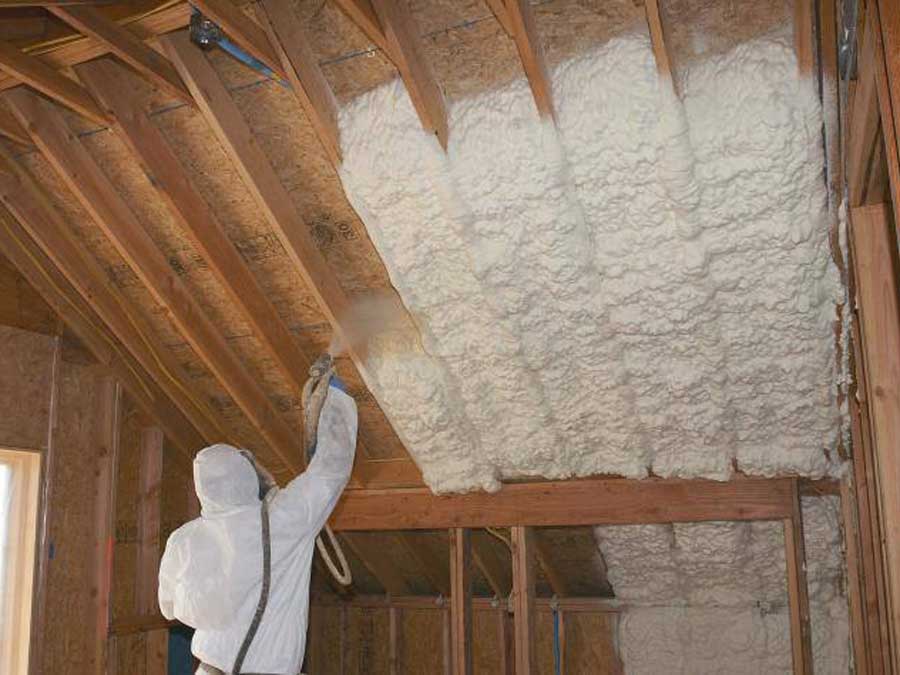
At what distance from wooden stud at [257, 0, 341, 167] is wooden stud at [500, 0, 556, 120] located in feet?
2.32

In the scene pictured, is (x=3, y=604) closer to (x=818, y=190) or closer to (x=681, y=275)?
(x=681, y=275)

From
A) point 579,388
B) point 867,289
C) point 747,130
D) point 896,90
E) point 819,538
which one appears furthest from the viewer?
point 819,538

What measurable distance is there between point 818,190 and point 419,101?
1.25m

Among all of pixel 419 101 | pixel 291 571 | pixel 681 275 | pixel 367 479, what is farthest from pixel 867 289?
pixel 367 479

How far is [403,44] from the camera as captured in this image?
3.00 meters

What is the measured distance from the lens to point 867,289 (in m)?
2.51

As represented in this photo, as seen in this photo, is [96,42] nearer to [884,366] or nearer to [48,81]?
[48,81]

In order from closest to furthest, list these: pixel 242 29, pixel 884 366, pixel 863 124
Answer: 1. pixel 863 124
2. pixel 884 366
3. pixel 242 29

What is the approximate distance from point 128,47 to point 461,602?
263 cm

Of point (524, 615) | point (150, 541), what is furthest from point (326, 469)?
point (150, 541)

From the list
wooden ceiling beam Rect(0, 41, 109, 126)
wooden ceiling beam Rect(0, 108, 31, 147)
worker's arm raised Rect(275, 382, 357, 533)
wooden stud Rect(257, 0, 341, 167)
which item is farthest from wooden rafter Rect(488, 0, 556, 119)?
wooden ceiling beam Rect(0, 108, 31, 147)

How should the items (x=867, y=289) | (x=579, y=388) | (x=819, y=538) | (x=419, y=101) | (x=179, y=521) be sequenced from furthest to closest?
(x=179, y=521) < (x=819, y=538) < (x=579, y=388) < (x=419, y=101) < (x=867, y=289)

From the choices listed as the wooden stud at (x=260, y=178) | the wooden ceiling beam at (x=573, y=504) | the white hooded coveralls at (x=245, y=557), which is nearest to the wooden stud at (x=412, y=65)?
the wooden stud at (x=260, y=178)

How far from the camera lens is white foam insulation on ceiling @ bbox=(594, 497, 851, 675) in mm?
4105
